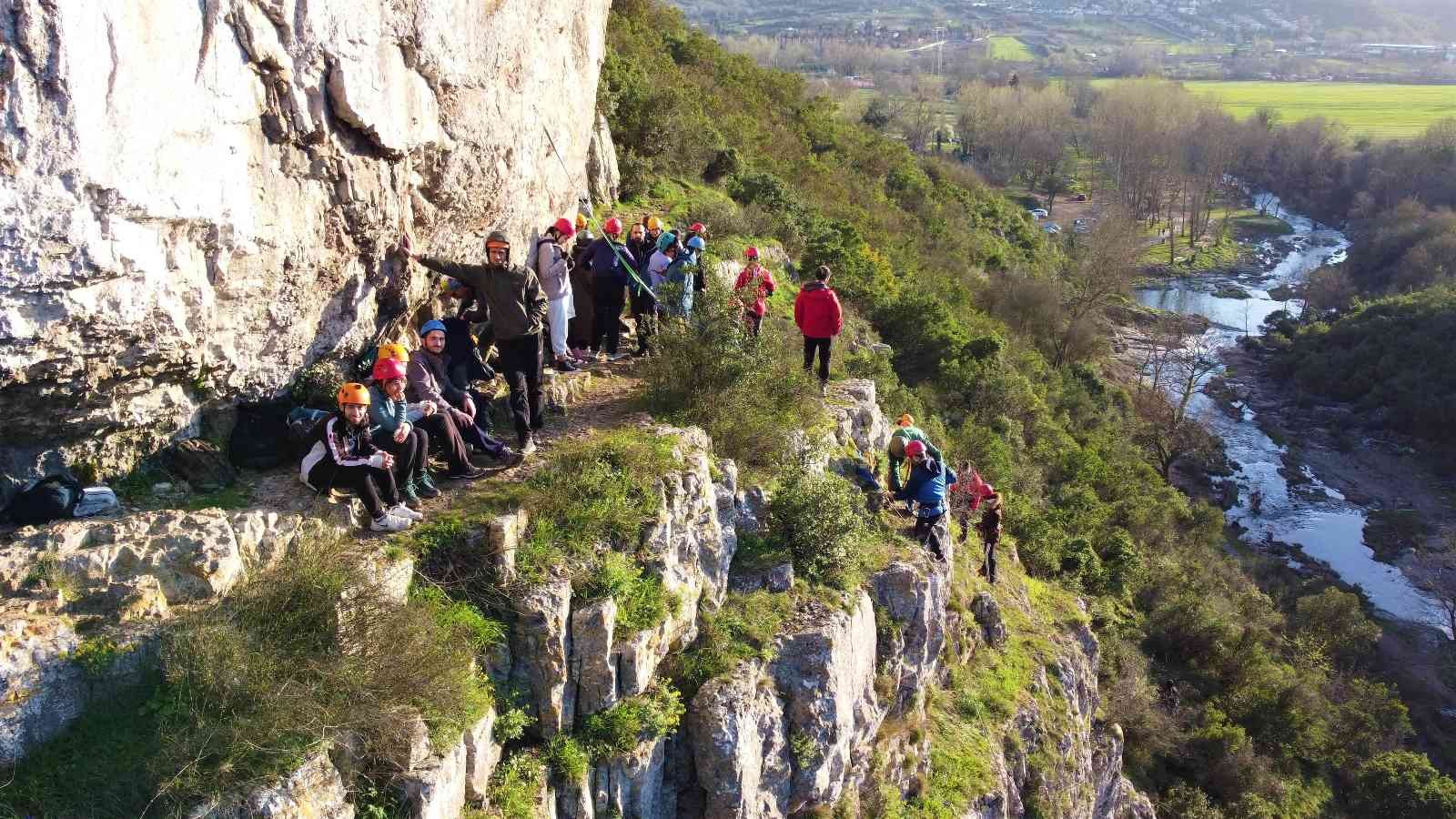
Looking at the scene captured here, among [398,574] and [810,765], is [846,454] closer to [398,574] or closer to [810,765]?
[810,765]

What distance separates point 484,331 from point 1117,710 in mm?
14034

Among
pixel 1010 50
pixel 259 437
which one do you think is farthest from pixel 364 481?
pixel 1010 50

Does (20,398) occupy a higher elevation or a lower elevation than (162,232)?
lower

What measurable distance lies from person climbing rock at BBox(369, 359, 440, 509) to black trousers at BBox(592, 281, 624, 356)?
366 cm

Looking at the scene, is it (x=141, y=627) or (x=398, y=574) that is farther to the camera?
(x=398, y=574)

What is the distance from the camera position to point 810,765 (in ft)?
26.9

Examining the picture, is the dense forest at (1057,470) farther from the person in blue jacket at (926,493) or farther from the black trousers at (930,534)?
the black trousers at (930,534)

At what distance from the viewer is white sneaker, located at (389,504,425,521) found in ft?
22.0

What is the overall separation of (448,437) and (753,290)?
4718 millimetres

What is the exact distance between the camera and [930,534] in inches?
435

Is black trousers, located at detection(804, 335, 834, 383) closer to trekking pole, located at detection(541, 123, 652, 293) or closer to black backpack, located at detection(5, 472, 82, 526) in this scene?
trekking pole, located at detection(541, 123, 652, 293)

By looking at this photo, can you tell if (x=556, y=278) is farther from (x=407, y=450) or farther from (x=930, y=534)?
(x=930, y=534)

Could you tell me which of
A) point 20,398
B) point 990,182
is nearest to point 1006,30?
point 990,182

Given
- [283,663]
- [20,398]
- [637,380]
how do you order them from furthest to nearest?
[637,380] → [20,398] → [283,663]
